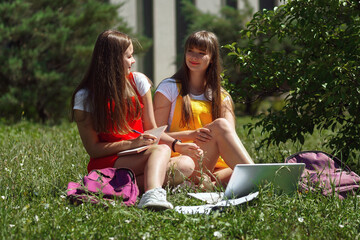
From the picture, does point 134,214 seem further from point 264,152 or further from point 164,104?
point 264,152

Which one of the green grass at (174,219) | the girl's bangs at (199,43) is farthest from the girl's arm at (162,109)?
the green grass at (174,219)

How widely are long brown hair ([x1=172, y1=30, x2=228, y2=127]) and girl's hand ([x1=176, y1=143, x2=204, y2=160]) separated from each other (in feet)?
1.11

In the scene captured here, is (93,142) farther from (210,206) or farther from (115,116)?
(210,206)

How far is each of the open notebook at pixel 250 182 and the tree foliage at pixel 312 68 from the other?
81 cm

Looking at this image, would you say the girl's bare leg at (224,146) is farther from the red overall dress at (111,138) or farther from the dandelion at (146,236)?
the dandelion at (146,236)

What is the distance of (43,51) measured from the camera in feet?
34.7

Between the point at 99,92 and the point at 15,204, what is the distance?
3.08ft

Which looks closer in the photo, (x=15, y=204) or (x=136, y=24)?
(x=15, y=204)

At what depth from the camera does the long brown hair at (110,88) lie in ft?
11.6

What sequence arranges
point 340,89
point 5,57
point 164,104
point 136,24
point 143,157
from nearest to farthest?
point 143,157, point 340,89, point 164,104, point 5,57, point 136,24

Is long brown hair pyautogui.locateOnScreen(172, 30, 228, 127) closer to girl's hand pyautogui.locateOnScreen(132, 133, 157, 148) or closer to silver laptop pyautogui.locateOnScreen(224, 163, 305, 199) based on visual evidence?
→ girl's hand pyautogui.locateOnScreen(132, 133, 157, 148)

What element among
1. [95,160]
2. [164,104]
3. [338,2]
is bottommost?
[95,160]

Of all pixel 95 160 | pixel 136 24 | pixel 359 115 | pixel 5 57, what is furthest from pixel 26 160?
pixel 136 24

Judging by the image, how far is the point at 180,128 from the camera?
405 cm
